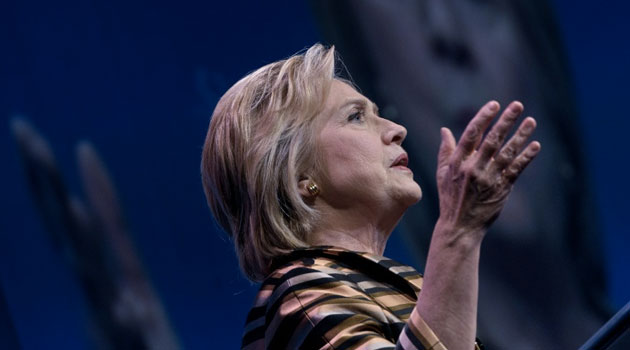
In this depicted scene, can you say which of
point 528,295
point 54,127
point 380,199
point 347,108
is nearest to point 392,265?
point 380,199

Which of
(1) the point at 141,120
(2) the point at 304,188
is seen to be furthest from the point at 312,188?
(1) the point at 141,120

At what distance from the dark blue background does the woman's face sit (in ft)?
5.05

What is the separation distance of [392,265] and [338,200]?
0.18 m

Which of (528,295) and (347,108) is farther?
(528,295)

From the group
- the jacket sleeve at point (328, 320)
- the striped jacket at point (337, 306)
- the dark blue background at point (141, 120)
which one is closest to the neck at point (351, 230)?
the striped jacket at point (337, 306)

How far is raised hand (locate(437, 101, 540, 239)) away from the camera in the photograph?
86cm

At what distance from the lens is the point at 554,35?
2.65m

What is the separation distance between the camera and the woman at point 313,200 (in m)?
1.00

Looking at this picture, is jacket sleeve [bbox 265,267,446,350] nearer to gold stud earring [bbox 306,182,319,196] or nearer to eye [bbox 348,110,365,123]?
gold stud earring [bbox 306,182,319,196]

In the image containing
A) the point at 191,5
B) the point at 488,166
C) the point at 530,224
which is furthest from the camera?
the point at 191,5

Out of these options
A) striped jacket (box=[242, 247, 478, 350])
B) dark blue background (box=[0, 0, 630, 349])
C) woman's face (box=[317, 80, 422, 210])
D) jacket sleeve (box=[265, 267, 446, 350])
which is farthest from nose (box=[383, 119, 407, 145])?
dark blue background (box=[0, 0, 630, 349])

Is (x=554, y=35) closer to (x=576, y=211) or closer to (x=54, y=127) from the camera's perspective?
(x=576, y=211)

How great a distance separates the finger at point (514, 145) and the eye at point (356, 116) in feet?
1.79

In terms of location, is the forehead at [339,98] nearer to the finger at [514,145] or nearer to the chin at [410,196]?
the chin at [410,196]
